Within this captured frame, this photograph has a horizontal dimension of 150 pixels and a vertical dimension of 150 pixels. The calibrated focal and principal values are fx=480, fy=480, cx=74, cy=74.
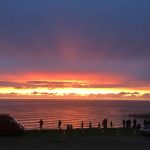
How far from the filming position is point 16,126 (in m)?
35.8

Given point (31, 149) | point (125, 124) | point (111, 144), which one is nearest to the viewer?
point (31, 149)

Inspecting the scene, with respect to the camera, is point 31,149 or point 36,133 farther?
point 36,133

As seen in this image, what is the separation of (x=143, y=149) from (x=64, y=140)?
6.56 m

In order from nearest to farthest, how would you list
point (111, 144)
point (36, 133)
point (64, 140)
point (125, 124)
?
point (111, 144)
point (64, 140)
point (36, 133)
point (125, 124)

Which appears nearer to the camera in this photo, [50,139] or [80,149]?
[80,149]

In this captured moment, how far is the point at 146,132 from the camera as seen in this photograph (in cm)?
4103

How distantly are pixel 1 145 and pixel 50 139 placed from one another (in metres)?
5.57

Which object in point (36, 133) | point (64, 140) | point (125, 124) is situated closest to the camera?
point (64, 140)

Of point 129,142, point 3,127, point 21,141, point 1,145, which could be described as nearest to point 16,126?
point 3,127

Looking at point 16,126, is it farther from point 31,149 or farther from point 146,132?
point 146,132

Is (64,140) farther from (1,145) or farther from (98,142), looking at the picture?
(1,145)

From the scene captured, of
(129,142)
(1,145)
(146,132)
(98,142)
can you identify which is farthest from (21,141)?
(146,132)

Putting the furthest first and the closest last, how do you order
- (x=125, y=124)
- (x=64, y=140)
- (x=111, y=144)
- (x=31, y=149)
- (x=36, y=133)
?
(x=125, y=124) → (x=36, y=133) → (x=64, y=140) → (x=111, y=144) → (x=31, y=149)

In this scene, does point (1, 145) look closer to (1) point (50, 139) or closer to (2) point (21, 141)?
(2) point (21, 141)
